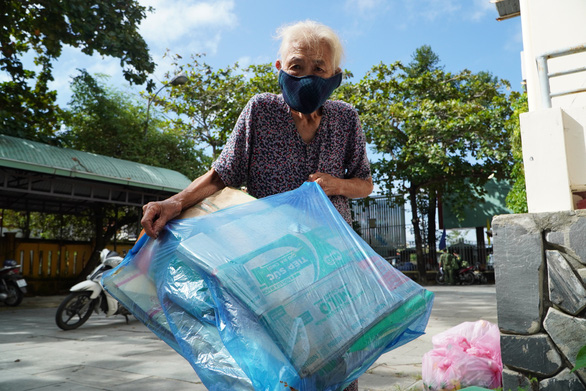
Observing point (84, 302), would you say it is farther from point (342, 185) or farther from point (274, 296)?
point (274, 296)

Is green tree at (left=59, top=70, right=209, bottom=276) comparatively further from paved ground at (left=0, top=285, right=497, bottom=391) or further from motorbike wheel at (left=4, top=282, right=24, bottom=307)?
paved ground at (left=0, top=285, right=497, bottom=391)

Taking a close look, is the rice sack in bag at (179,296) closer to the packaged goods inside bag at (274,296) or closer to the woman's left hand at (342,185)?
the packaged goods inside bag at (274,296)

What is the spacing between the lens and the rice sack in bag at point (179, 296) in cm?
102

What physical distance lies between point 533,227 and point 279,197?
1.65 m

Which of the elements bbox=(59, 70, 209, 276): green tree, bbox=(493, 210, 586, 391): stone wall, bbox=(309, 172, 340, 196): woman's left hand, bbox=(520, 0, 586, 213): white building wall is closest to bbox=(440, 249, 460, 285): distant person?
bbox=(59, 70, 209, 276): green tree

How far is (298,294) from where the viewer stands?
0.96m

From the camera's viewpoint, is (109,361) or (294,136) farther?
(109,361)

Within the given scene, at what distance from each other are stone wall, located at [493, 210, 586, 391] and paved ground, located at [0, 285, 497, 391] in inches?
35.5

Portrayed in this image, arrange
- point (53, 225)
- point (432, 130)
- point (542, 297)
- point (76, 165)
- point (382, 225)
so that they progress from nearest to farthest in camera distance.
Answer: point (542, 297)
point (76, 165)
point (432, 130)
point (53, 225)
point (382, 225)

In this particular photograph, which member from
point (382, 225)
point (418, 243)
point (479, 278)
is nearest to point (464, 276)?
point (479, 278)

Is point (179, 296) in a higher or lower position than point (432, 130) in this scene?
lower

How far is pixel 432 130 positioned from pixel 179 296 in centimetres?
1354

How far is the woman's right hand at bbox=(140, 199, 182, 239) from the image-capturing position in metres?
1.21

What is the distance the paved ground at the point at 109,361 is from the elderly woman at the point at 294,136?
2092 millimetres
